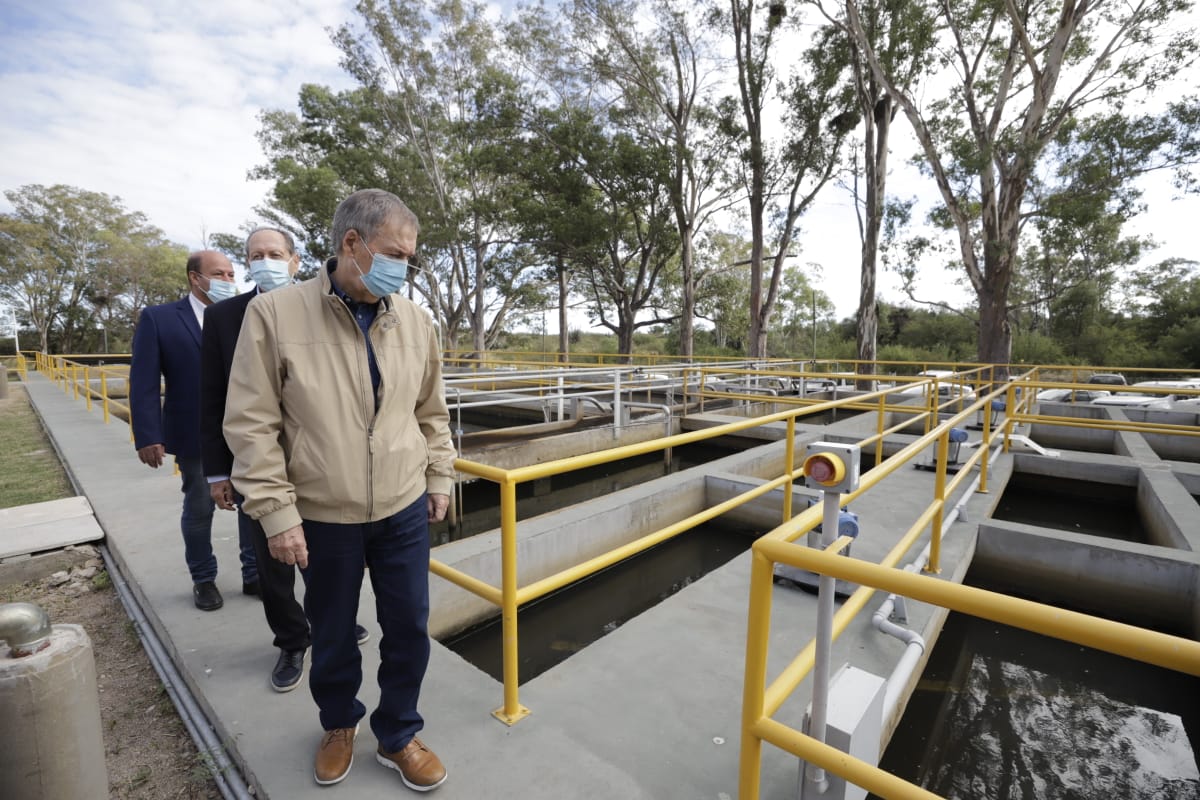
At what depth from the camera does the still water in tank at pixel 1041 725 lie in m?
2.58

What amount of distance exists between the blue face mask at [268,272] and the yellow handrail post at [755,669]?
2.00 m

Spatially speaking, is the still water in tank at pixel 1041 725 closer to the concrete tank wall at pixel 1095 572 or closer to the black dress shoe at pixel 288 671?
the concrete tank wall at pixel 1095 572

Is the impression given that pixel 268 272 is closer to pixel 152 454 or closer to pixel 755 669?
pixel 152 454

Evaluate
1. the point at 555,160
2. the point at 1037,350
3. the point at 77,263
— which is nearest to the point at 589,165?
the point at 555,160

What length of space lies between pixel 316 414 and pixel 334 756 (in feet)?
3.66

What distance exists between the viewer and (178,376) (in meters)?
2.65

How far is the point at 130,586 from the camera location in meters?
3.31

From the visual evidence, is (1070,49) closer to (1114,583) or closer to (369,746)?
(1114,583)

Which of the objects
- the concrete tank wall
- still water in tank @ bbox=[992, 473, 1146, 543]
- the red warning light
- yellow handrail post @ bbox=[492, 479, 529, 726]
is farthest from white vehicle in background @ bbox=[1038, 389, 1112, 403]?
yellow handrail post @ bbox=[492, 479, 529, 726]

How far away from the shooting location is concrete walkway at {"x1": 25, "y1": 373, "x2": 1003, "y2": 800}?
1.82m

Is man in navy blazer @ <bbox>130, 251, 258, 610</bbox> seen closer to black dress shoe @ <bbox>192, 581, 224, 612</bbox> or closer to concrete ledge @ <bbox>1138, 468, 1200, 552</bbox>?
black dress shoe @ <bbox>192, 581, 224, 612</bbox>

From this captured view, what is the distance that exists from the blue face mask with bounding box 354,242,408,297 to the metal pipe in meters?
1.11

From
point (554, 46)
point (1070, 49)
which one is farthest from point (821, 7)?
point (554, 46)

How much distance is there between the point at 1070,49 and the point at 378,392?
20.8m
